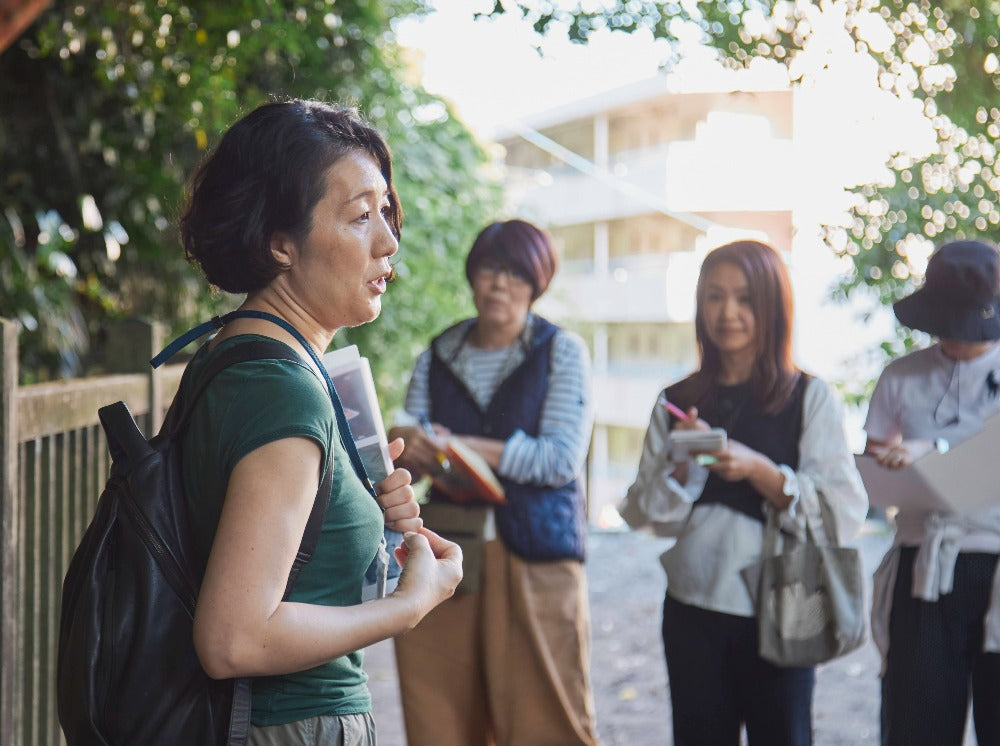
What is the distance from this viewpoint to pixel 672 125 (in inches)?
1222

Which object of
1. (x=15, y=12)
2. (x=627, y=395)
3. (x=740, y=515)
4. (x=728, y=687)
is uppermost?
(x=15, y=12)

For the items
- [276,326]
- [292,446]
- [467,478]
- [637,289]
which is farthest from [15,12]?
[637,289]

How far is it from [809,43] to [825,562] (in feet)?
6.10

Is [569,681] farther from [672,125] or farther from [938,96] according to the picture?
[672,125]

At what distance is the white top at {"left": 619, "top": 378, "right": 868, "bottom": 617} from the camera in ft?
11.1

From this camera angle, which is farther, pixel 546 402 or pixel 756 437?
pixel 546 402

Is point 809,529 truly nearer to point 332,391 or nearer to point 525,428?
point 525,428

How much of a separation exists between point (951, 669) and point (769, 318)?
3.70 feet

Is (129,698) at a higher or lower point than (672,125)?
lower

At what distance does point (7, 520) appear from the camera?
292 cm

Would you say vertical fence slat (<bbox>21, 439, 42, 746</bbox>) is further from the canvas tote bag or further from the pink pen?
the canvas tote bag

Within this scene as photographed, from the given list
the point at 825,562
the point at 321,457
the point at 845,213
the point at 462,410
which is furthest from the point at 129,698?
the point at 845,213

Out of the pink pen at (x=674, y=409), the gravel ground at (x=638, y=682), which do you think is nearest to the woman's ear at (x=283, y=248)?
the pink pen at (x=674, y=409)

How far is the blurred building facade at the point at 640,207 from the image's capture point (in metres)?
28.9
